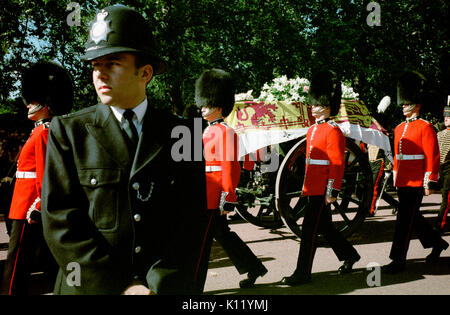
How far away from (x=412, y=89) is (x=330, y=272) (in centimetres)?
255

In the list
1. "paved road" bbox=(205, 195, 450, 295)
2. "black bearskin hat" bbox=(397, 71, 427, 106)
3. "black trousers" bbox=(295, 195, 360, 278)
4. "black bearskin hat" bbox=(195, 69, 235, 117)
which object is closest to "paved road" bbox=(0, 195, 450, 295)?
"paved road" bbox=(205, 195, 450, 295)

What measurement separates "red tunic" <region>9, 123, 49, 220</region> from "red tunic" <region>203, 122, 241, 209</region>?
1456 mm

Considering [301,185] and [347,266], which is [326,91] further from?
[347,266]

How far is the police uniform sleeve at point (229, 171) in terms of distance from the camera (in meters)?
4.01

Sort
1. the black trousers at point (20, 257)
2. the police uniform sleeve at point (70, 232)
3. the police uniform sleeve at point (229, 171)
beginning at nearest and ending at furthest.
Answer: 1. the police uniform sleeve at point (70, 232)
2. the black trousers at point (20, 257)
3. the police uniform sleeve at point (229, 171)

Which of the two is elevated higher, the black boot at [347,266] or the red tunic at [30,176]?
the red tunic at [30,176]

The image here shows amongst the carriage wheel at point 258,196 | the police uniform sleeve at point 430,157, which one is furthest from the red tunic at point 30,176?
the police uniform sleeve at point 430,157

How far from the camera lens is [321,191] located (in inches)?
183

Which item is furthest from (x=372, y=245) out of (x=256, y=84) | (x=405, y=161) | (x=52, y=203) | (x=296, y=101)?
(x=256, y=84)

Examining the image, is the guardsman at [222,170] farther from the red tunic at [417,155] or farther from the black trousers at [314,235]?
the red tunic at [417,155]

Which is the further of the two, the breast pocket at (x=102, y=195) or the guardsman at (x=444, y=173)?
the guardsman at (x=444, y=173)

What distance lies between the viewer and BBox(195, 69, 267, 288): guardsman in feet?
13.2
